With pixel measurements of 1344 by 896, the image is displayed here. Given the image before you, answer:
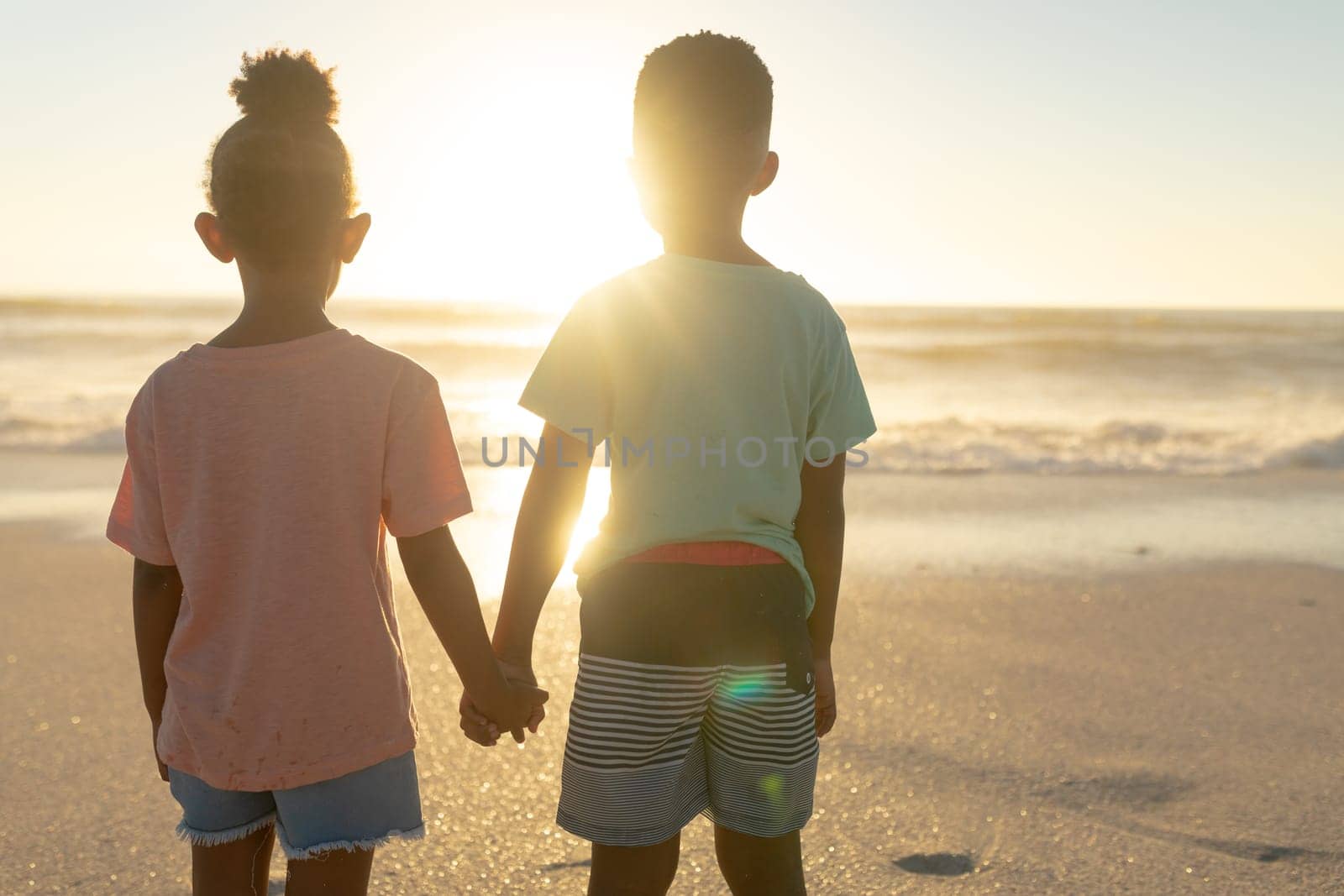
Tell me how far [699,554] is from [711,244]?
18.7 inches

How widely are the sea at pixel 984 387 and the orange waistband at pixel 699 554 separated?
762 cm

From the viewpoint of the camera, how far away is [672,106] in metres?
1.65

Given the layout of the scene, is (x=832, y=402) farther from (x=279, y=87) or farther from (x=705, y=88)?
(x=279, y=87)

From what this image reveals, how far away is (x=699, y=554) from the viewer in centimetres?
162

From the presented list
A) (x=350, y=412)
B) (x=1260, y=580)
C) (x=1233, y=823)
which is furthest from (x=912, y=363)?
(x=350, y=412)

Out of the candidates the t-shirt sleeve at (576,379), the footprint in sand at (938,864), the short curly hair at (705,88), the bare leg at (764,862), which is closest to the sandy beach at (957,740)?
Result: the footprint in sand at (938,864)

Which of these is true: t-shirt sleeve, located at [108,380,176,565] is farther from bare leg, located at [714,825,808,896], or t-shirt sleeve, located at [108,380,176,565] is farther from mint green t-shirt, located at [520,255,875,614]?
bare leg, located at [714,825,808,896]

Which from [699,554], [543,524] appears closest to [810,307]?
[699,554]

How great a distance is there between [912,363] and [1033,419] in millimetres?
9505

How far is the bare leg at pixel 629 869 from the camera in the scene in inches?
65.6

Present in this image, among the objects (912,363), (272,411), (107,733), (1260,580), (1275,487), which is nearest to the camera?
(272,411)

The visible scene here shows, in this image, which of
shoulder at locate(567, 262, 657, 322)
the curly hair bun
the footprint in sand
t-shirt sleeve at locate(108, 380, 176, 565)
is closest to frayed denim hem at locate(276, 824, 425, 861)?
t-shirt sleeve at locate(108, 380, 176, 565)

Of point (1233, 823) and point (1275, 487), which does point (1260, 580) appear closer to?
point (1233, 823)

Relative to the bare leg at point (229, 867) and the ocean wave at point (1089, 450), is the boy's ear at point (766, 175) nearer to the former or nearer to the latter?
the bare leg at point (229, 867)
